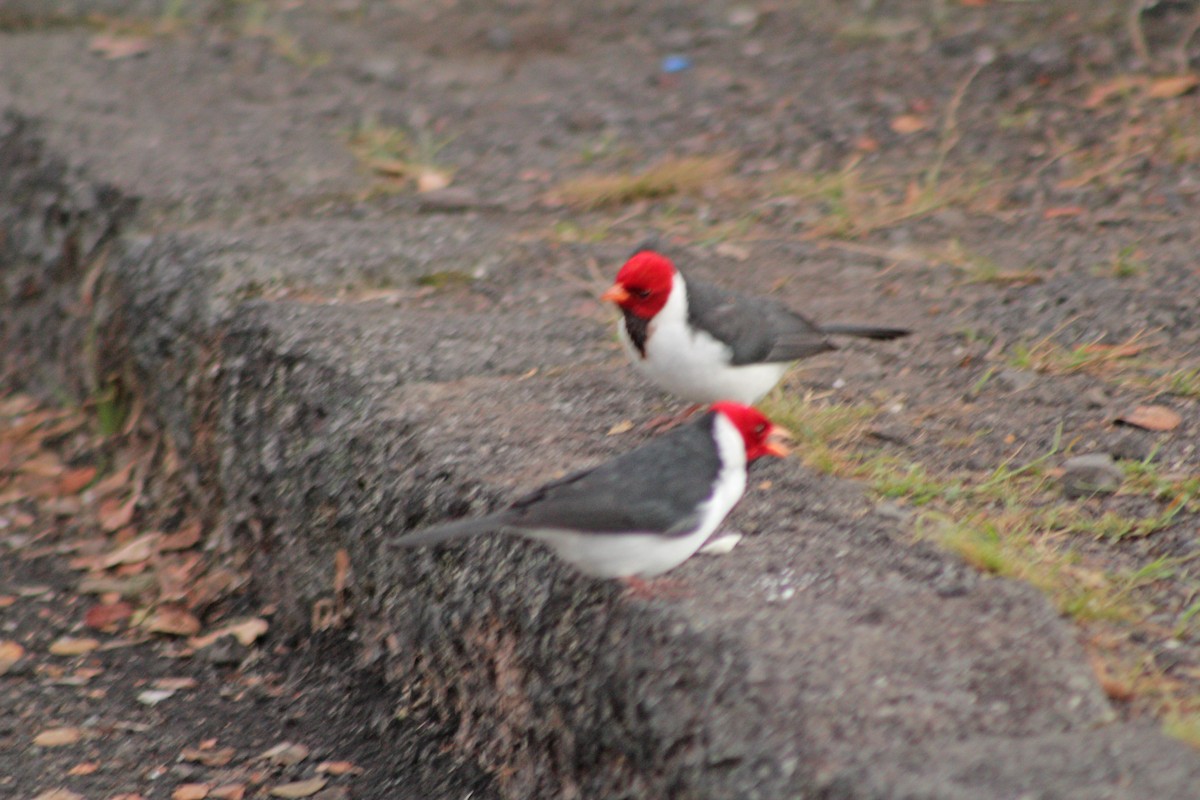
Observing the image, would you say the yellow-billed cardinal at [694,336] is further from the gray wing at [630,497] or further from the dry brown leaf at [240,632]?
the dry brown leaf at [240,632]

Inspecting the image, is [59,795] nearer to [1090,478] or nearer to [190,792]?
[190,792]

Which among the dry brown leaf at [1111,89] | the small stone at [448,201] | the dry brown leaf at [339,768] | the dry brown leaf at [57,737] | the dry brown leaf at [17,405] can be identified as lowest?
the dry brown leaf at [339,768]

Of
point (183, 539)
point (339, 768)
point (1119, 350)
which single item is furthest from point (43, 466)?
point (1119, 350)

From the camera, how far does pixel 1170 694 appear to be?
2.71m

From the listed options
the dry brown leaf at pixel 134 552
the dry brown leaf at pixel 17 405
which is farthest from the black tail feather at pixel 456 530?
the dry brown leaf at pixel 17 405

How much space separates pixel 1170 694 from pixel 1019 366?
1681 millimetres

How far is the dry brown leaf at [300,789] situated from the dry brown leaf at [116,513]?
185 centimetres

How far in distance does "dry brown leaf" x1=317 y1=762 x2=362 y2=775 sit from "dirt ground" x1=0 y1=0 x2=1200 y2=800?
17 millimetres

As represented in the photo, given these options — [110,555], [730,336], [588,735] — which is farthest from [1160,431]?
[110,555]

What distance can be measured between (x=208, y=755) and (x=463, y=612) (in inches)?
38.9

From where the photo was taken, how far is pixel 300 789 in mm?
3826

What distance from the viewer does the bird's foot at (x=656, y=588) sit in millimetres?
3051

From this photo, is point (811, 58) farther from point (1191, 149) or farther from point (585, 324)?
point (585, 324)

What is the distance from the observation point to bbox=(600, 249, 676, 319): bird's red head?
152 inches
